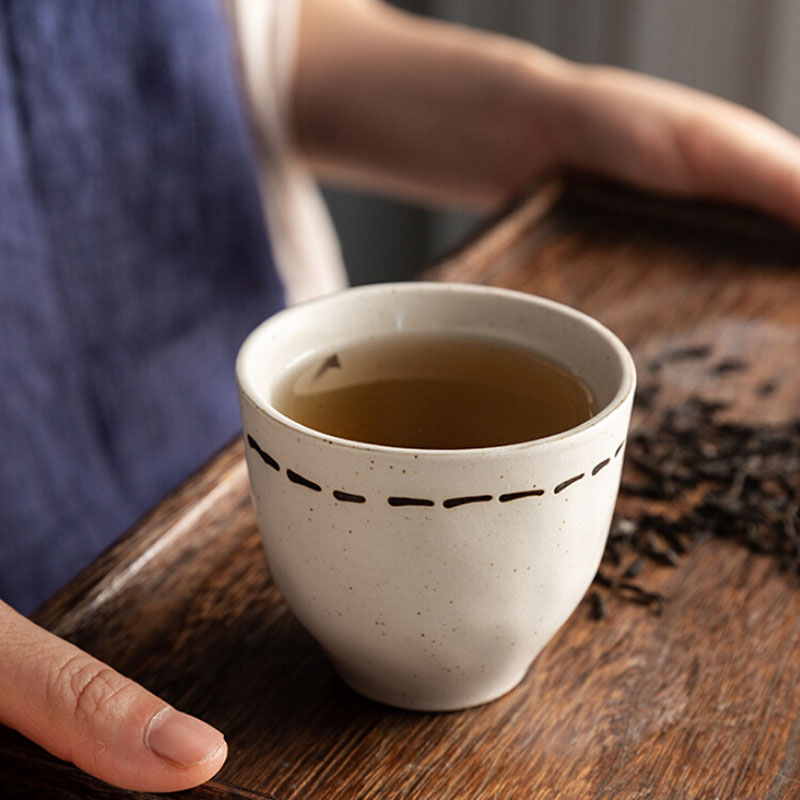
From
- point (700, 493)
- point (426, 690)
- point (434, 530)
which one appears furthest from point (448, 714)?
point (700, 493)

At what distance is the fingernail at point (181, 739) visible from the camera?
17.8 inches

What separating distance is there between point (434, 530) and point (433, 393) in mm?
111

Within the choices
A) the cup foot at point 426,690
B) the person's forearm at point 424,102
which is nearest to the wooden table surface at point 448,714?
the cup foot at point 426,690

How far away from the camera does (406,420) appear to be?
1.75ft

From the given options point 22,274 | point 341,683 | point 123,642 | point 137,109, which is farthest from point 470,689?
point 137,109

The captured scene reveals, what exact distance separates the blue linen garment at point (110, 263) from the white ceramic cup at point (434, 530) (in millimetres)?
494

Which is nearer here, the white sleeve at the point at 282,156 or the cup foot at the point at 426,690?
the cup foot at the point at 426,690

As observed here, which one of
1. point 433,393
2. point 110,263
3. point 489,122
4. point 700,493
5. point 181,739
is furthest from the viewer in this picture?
point 489,122

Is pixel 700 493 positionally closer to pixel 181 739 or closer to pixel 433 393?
pixel 433 393

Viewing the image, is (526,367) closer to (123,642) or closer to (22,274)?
(123,642)

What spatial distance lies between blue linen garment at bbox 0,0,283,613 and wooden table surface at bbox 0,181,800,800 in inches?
13.8

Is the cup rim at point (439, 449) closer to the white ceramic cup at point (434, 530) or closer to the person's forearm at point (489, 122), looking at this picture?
the white ceramic cup at point (434, 530)

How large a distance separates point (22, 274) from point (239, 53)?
0.39 meters

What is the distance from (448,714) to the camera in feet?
1.76
